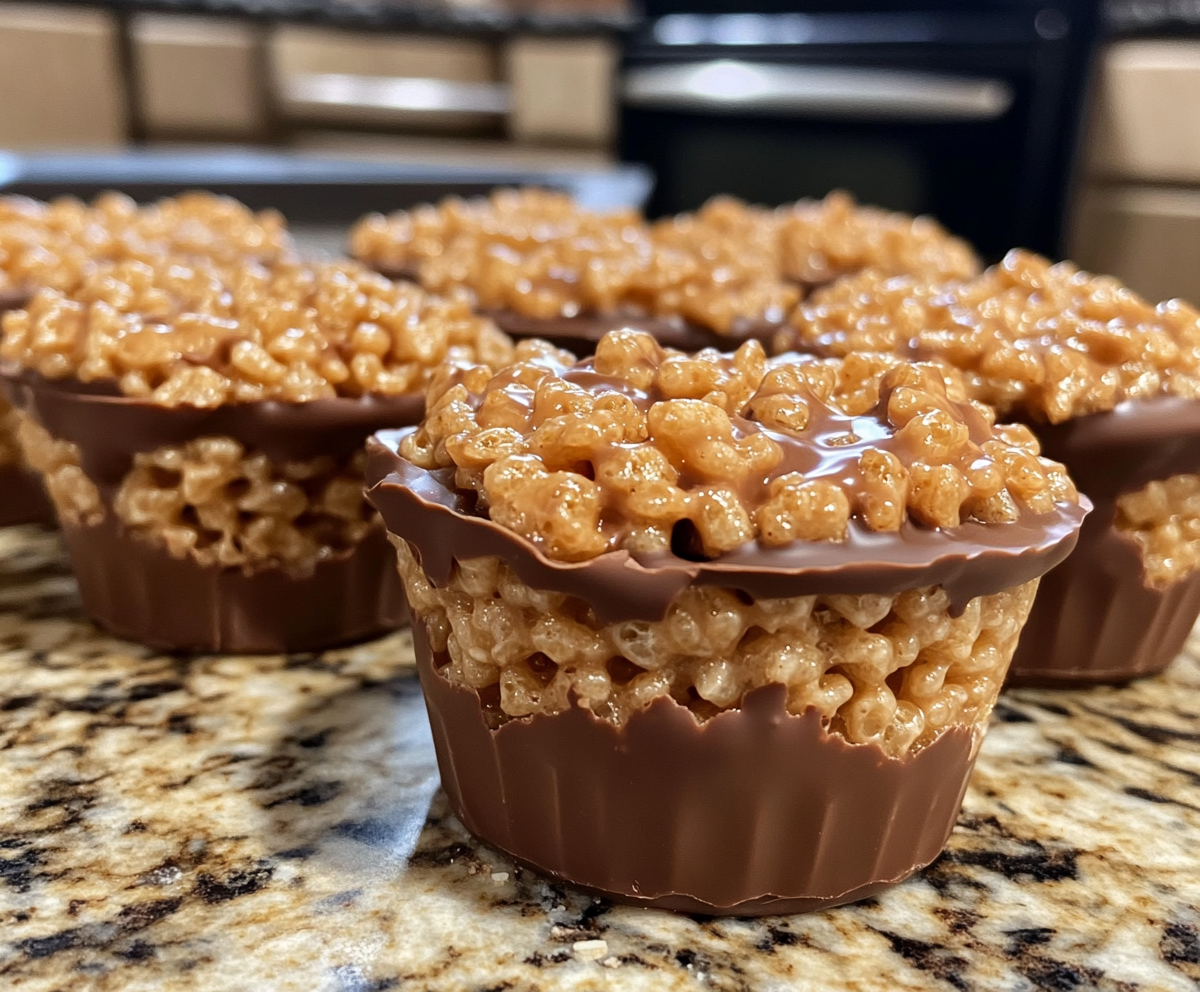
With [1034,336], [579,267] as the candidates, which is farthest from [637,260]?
[1034,336]

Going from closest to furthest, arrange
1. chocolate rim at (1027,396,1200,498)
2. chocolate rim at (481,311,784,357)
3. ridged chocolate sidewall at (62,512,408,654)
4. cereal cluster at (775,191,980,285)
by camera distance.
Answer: chocolate rim at (1027,396,1200,498) → ridged chocolate sidewall at (62,512,408,654) → chocolate rim at (481,311,784,357) → cereal cluster at (775,191,980,285)

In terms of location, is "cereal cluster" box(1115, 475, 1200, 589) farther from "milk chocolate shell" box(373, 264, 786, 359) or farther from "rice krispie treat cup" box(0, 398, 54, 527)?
"rice krispie treat cup" box(0, 398, 54, 527)

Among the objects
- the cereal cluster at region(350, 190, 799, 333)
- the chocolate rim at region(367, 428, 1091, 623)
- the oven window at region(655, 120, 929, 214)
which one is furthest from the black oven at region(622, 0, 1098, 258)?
the chocolate rim at region(367, 428, 1091, 623)

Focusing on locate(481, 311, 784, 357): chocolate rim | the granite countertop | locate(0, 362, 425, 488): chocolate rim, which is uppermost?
locate(481, 311, 784, 357): chocolate rim

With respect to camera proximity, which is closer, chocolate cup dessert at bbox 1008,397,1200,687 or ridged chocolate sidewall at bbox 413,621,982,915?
ridged chocolate sidewall at bbox 413,621,982,915

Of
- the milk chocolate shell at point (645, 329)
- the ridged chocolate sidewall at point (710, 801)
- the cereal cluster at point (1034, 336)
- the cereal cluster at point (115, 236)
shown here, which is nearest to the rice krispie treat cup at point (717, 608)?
the ridged chocolate sidewall at point (710, 801)
